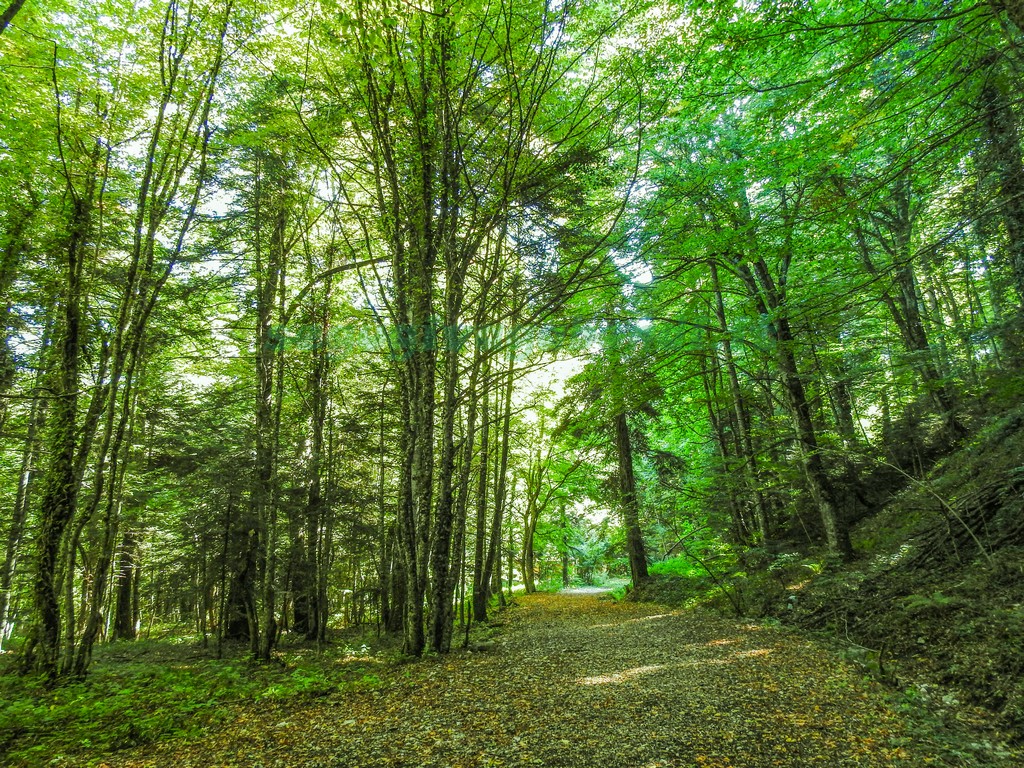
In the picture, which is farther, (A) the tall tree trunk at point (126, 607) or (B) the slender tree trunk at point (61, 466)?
(A) the tall tree trunk at point (126, 607)

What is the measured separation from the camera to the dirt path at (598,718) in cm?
357

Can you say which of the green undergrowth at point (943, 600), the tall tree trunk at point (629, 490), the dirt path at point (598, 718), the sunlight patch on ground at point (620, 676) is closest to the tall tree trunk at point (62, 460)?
the dirt path at point (598, 718)

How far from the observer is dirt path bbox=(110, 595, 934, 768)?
3.57 meters

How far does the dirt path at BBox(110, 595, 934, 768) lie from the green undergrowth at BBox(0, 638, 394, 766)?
50 cm

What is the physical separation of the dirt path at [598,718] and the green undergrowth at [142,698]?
0.50 m

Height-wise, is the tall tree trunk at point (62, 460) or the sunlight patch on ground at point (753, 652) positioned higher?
the tall tree trunk at point (62, 460)

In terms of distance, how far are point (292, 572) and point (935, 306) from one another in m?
25.2

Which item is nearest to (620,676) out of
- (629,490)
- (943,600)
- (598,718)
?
(598,718)

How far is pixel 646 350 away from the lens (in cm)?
979

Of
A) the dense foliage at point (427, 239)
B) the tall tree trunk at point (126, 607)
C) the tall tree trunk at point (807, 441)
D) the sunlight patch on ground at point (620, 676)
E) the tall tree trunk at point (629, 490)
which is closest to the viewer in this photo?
the sunlight patch on ground at point (620, 676)

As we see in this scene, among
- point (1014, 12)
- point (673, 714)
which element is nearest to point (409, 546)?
point (673, 714)

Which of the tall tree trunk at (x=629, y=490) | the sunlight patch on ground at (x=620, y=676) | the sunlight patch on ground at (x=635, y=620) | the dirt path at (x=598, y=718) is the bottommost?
the sunlight patch on ground at (x=635, y=620)

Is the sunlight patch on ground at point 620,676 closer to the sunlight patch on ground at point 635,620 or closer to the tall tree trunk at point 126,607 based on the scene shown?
the sunlight patch on ground at point 635,620

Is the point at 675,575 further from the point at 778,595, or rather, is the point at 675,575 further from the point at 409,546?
the point at 409,546
